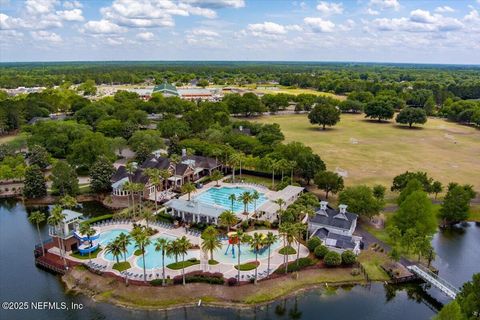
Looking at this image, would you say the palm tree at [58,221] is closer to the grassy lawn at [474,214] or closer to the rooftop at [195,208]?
the rooftop at [195,208]

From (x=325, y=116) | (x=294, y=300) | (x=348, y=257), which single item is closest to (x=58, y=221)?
(x=294, y=300)

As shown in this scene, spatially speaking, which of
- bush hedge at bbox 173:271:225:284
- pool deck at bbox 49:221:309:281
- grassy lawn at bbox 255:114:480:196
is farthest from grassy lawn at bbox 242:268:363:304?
grassy lawn at bbox 255:114:480:196

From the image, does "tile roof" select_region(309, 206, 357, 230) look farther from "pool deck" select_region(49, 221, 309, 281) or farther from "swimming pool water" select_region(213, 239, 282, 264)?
"swimming pool water" select_region(213, 239, 282, 264)

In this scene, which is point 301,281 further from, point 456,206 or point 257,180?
point 257,180

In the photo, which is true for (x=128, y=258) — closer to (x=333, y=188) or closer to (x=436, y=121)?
(x=333, y=188)

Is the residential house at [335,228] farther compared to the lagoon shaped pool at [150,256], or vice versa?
the residential house at [335,228]

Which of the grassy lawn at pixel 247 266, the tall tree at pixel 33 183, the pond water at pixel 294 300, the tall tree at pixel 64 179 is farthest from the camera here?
the tall tree at pixel 33 183

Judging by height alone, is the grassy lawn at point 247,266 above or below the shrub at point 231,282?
below

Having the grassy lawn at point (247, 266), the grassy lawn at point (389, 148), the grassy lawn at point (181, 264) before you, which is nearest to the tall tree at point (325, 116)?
the grassy lawn at point (389, 148)
